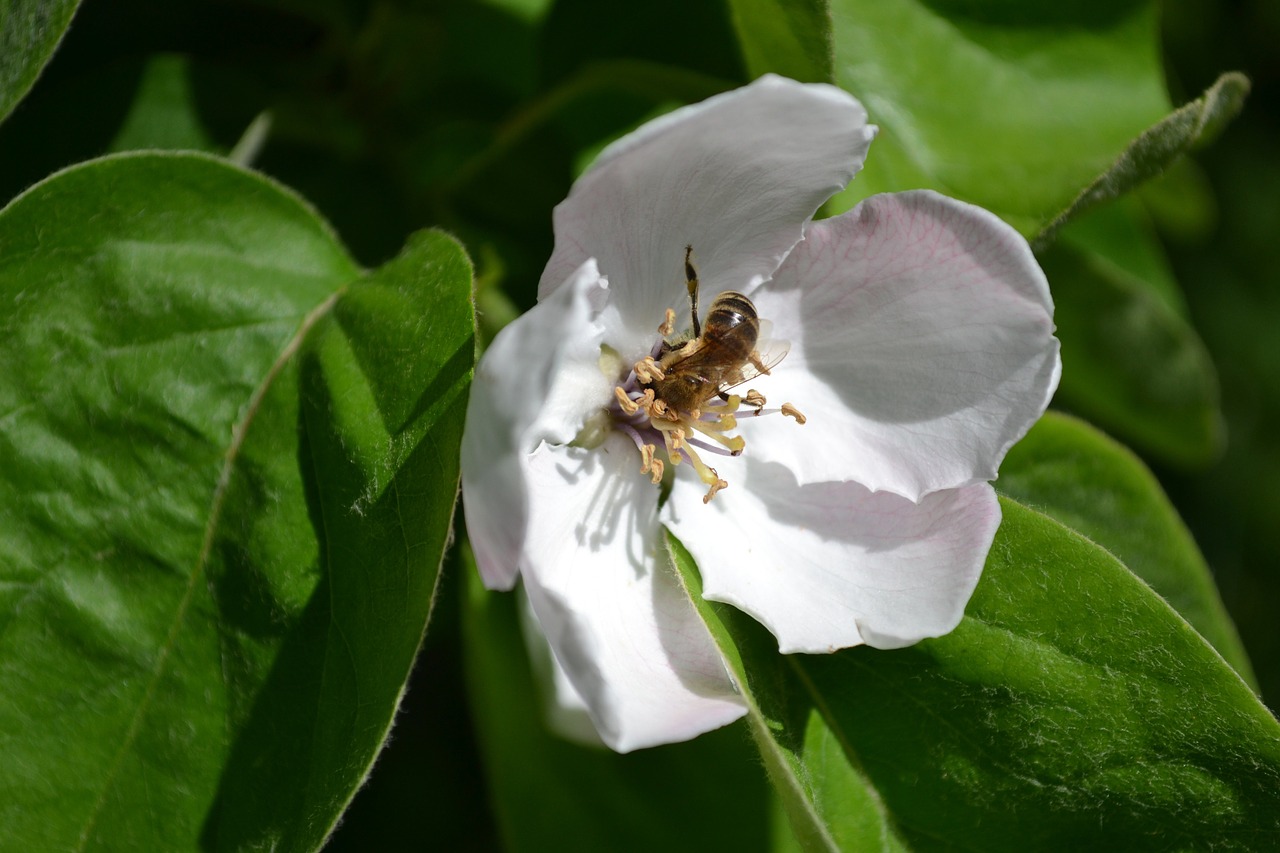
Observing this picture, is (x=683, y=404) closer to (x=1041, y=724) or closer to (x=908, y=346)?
(x=908, y=346)

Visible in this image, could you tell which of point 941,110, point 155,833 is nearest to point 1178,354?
point 941,110

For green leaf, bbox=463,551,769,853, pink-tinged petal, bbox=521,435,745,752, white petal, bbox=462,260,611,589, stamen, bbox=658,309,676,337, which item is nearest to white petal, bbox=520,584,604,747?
green leaf, bbox=463,551,769,853

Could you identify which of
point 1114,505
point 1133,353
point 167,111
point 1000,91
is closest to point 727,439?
point 1114,505

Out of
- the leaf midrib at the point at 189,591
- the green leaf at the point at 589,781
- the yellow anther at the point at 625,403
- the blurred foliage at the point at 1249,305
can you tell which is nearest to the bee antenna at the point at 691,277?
the yellow anther at the point at 625,403

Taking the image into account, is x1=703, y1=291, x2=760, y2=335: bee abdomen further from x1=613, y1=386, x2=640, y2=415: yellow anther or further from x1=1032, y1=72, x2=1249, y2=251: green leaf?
x1=1032, y1=72, x2=1249, y2=251: green leaf

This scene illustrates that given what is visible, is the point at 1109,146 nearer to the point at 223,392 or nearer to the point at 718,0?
the point at 718,0

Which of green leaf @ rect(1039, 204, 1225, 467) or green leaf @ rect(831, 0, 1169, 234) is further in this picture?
green leaf @ rect(1039, 204, 1225, 467)

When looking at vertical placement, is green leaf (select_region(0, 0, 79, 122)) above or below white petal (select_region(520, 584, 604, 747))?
above
